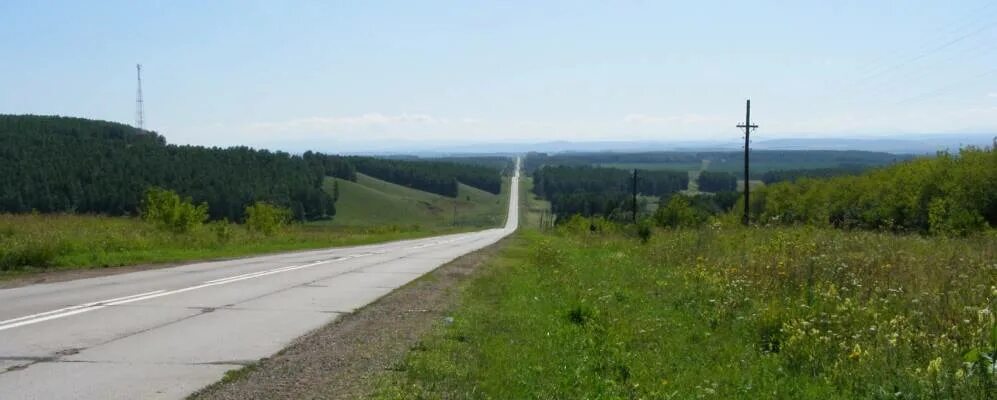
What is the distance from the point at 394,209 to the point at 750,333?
516 feet

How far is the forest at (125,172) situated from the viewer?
334ft

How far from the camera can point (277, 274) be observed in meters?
20.8

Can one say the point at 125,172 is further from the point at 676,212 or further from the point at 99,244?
the point at 99,244

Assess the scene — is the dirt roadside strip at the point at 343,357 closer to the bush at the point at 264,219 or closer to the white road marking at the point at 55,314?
the white road marking at the point at 55,314

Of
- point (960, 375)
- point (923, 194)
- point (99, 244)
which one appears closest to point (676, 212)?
point (923, 194)

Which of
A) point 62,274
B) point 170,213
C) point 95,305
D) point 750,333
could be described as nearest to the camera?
point 750,333

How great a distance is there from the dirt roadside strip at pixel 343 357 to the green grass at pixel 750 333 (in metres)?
0.36

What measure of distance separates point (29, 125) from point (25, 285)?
14054cm

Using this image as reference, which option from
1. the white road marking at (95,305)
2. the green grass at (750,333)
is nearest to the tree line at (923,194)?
the green grass at (750,333)

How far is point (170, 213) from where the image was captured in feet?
116

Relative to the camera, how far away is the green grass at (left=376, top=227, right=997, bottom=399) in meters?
7.51

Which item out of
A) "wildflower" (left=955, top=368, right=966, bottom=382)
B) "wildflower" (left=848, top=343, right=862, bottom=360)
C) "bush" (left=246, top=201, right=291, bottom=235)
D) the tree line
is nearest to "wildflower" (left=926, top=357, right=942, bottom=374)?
"wildflower" (left=955, top=368, right=966, bottom=382)

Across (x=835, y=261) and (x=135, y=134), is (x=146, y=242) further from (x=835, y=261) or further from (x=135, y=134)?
(x=135, y=134)

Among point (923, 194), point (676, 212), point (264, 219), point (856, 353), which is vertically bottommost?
point (676, 212)
